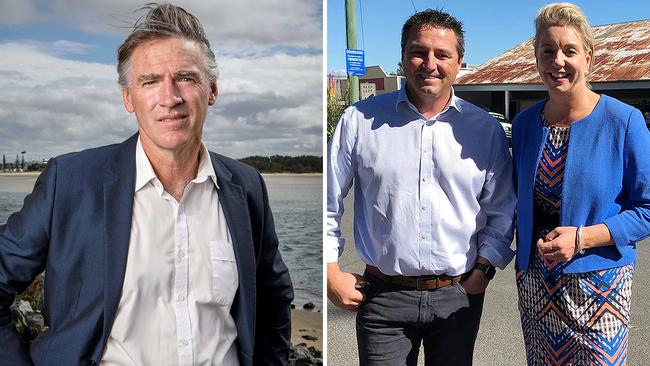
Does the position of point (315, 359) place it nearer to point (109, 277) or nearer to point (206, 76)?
point (109, 277)

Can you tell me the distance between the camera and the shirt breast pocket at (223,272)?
1.67 meters

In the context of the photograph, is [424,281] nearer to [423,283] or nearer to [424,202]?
[423,283]

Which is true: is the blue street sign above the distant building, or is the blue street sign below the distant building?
below

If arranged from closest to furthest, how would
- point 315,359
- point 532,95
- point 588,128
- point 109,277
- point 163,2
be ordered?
point 109,277, point 163,2, point 315,359, point 588,128, point 532,95

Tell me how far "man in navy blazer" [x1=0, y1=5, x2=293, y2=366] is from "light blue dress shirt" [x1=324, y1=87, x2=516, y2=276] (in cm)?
65

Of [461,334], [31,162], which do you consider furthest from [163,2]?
[461,334]

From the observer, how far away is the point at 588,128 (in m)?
2.13

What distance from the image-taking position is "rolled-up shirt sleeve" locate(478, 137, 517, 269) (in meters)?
2.29

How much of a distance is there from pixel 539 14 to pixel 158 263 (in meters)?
1.38

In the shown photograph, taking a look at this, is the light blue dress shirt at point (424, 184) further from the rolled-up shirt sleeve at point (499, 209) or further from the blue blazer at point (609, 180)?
the blue blazer at point (609, 180)

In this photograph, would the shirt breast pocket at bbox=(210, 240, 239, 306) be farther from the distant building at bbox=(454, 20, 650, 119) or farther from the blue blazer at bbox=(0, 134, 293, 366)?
the distant building at bbox=(454, 20, 650, 119)

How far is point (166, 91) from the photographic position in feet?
5.19

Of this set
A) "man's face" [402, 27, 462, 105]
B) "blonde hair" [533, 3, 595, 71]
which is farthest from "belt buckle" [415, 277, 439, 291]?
"blonde hair" [533, 3, 595, 71]

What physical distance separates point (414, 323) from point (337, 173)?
0.55m
